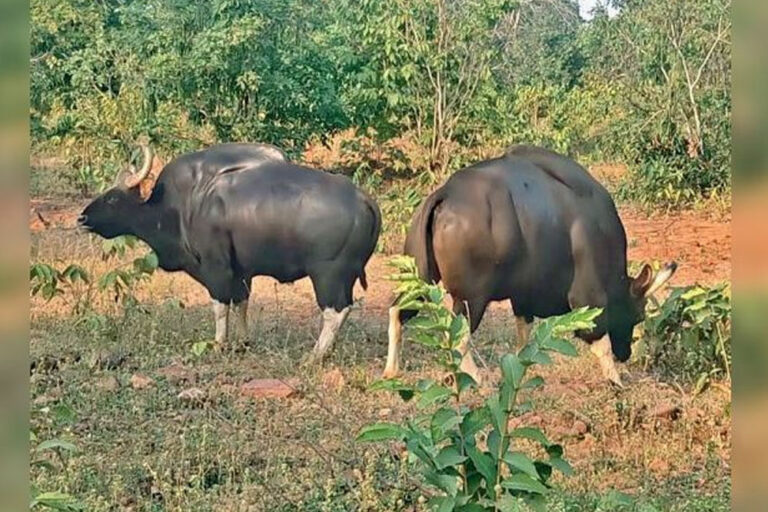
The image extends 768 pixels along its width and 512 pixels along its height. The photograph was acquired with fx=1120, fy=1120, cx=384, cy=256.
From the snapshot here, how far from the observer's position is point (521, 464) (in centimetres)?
187

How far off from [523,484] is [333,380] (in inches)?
127

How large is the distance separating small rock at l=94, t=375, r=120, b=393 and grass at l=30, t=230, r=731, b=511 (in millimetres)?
10

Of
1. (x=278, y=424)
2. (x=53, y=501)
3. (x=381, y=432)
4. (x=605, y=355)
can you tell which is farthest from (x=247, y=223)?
(x=53, y=501)

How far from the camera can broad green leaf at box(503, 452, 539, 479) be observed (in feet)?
6.13

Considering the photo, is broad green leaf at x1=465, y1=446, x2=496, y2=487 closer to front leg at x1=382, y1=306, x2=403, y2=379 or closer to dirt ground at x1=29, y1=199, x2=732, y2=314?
front leg at x1=382, y1=306, x2=403, y2=379

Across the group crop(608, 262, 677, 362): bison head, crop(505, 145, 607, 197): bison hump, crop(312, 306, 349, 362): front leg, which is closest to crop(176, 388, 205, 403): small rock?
crop(312, 306, 349, 362): front leg

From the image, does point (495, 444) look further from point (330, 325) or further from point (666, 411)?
point (330, 325)

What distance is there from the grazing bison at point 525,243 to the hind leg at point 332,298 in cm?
49

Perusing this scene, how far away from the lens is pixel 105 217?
21.1 ft
